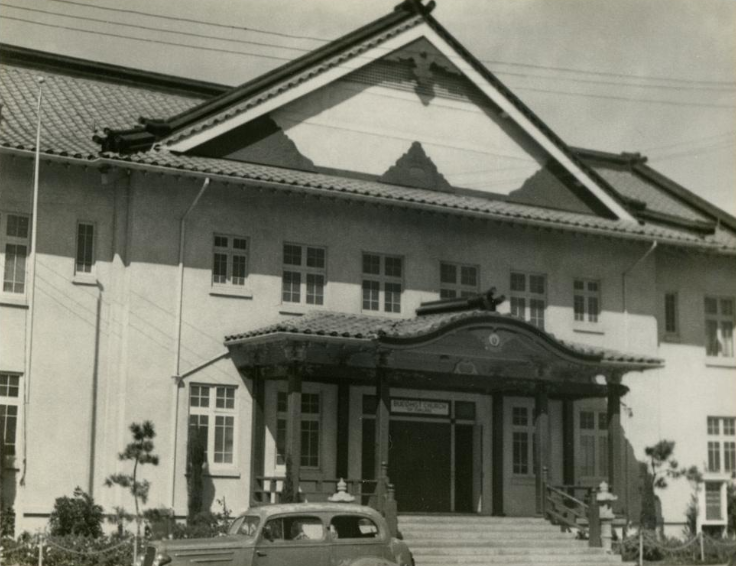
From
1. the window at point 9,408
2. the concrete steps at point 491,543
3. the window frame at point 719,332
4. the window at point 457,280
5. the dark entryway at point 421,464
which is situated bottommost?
the concrete steps at point 491,543

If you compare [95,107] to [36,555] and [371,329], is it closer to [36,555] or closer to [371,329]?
[371,329]

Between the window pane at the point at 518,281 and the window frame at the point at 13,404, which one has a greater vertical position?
the window pane at the point at 518,281

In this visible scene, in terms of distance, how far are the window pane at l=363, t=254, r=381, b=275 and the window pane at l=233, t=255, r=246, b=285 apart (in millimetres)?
3054

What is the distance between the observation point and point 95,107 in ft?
88.5

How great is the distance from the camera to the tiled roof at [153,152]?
23.4 meters

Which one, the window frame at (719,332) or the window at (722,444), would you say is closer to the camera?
the window at (722,444)

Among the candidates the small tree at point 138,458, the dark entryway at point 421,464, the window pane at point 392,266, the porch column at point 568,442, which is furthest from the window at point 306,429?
the porch column at point 568,442

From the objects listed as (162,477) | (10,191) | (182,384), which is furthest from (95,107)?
(162,477)

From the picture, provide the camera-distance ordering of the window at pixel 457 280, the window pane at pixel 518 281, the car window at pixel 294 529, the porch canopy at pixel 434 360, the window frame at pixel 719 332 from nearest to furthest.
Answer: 1. the car window at pixel 294 529
2. the porch canopy at pixel 434 360
3. the window at pixel 457 280
4. the window pane at pixel 518 281
5. the window frame at pixel 719 332

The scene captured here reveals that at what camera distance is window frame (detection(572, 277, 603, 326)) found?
2925cm

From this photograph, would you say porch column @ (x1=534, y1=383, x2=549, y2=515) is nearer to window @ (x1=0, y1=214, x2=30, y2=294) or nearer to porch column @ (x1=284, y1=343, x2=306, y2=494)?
porch column @ (x1=284, y1=343, x2=306, y2=494)

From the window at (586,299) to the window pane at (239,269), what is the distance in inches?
355

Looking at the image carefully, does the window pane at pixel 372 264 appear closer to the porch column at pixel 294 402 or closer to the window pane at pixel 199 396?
the porch column at pixel 294 402

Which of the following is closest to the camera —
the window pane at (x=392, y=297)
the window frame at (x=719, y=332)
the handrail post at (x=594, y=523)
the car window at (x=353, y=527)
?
the car window at (x=353, y=527)
